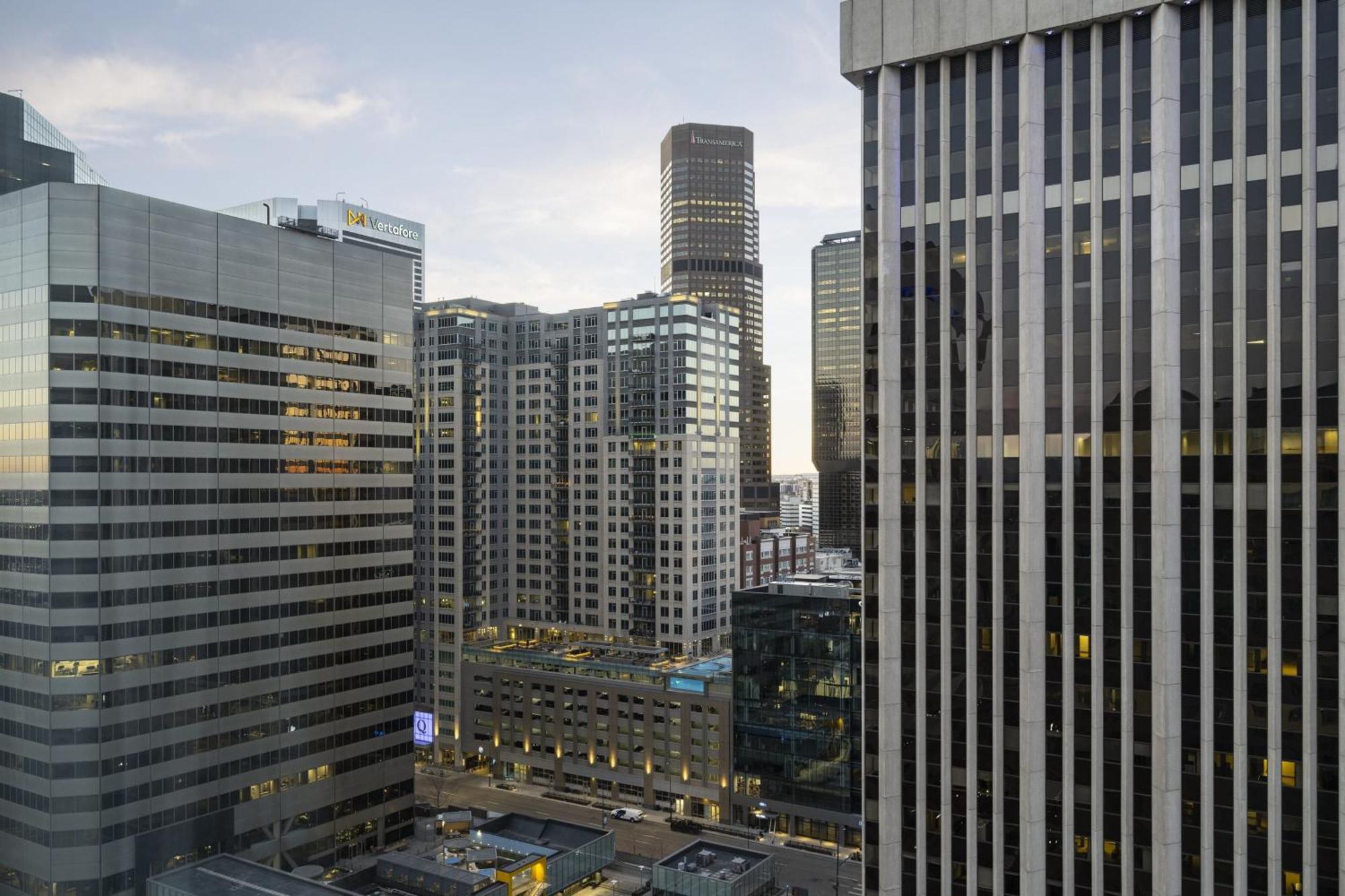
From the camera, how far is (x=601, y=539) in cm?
16925

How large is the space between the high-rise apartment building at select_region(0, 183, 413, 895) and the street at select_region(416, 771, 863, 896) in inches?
1074

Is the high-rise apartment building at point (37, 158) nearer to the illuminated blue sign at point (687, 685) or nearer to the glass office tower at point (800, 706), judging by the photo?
the glass office tower at point (800, 706)

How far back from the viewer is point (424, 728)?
144m

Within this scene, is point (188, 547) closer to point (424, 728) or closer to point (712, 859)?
point (424, 728)

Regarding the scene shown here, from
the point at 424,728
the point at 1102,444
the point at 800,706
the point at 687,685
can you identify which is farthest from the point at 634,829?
the point at 1102,444

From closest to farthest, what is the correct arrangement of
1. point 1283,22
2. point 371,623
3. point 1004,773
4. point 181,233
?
point 1283,22
point 1004,773
point 181,233
point 371,623

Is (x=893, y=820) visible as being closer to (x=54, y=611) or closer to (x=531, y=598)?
(x=54, y=611)

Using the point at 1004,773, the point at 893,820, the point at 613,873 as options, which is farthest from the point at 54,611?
the point at 1004,773

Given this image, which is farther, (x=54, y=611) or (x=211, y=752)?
(x=211, y=752)

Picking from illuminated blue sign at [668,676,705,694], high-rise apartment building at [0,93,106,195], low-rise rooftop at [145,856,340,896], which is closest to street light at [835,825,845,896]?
illuminated blue sign at [668,676,705,694]

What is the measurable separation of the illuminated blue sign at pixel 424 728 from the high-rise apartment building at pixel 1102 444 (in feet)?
292

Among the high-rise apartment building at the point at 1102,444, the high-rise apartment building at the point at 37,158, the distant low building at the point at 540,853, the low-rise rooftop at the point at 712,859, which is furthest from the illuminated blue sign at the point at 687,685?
the high-rise apartment building at the point at 37,158

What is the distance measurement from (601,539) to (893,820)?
4074 inches

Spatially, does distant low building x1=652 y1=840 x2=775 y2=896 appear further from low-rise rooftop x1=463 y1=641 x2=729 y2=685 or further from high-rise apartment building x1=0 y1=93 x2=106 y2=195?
high-rise apartment building x1=0 y1=93 x2=106 y2=195
